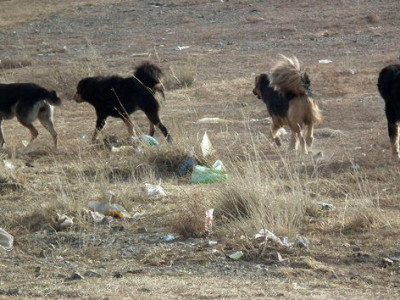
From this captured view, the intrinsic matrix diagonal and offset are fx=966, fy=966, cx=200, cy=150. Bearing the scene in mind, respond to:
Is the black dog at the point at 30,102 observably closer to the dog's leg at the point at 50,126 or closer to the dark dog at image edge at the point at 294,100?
the dog's leg at the point at 50,126

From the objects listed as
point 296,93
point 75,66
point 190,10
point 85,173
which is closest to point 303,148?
point 296,93

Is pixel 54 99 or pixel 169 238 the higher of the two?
pixel 169 238

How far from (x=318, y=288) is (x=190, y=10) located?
91.0ft

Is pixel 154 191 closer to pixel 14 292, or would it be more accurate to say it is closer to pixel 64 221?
pixel 64 221

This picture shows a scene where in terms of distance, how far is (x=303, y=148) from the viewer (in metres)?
12.1

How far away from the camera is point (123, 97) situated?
1424 centimetres

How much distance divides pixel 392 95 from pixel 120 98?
4338 millimetres

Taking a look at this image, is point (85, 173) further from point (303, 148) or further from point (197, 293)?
point (197, 293)

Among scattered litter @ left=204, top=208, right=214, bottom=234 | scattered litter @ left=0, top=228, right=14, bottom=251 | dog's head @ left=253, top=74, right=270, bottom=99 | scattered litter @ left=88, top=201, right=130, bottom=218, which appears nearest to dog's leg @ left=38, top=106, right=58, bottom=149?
dog's head @ left=253, top=74, right=270, bottom=99

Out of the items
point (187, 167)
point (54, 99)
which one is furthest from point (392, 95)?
point (54, 99)

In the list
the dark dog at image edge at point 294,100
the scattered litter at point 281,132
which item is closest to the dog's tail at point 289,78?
the dark dog at image edge at point 294,100

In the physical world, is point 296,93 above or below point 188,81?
above

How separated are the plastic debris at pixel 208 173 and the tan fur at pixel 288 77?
200cm

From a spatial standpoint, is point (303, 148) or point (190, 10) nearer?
point (303, 148)
